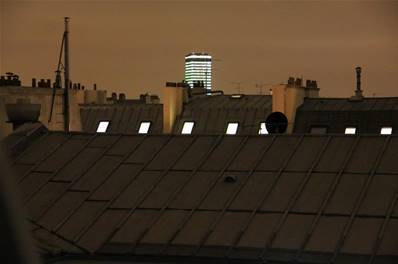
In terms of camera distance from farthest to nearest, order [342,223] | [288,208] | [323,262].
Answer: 1. [288,208]
2. [342,223]
3. [323,262]

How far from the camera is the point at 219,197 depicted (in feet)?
40.3

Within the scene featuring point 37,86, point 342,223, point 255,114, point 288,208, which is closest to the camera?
point 342,223

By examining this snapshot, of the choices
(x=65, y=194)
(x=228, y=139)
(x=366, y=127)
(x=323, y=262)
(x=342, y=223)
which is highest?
(x=366, y=127)

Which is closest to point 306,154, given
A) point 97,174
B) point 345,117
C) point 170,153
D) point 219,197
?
point 219,197

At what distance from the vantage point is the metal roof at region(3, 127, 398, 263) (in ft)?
34.9

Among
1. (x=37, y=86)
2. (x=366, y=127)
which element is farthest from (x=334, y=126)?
(x=37, y=86)

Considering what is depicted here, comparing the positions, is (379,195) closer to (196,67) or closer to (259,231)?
(259,231)

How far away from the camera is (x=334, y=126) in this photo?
150 feet

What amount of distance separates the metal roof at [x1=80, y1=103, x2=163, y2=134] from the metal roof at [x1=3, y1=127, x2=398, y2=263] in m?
36.5

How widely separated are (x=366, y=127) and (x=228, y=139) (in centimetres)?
3204

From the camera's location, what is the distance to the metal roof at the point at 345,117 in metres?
45.3

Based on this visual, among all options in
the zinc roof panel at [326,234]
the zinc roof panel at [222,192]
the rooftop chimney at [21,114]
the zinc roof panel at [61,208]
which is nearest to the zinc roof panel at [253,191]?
the zinc roof panel at [222,192]

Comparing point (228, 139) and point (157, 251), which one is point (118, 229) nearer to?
point (157, 251)

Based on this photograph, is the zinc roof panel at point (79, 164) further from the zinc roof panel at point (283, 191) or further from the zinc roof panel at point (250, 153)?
the zinc roof panel at point (283, 191)
